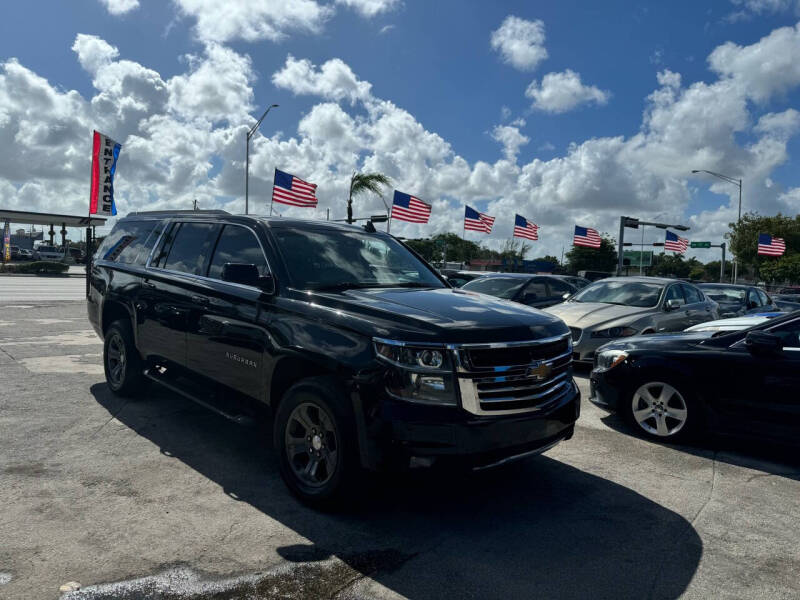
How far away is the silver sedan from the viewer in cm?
898

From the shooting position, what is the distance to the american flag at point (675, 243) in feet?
136

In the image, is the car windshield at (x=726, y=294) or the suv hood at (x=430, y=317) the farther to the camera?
the car windshield at (x=726, y=294)

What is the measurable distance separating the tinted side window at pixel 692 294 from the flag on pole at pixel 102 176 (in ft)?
65.8

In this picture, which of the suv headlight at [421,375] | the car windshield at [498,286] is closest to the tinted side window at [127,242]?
the suv headlight at [421,375]

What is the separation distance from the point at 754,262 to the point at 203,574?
59.9 m

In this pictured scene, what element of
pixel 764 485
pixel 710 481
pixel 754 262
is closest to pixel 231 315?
pixel 710 481

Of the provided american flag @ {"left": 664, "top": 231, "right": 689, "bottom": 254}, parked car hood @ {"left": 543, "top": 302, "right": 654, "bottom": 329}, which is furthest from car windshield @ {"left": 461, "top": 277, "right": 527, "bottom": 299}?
american flag @ {"left": 664, "top": 231, "right": 689, "bottom": 254}

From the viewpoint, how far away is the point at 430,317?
354cm

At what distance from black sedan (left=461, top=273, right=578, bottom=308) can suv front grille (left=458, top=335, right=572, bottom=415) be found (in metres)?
8.31

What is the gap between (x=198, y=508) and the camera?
3742 mm

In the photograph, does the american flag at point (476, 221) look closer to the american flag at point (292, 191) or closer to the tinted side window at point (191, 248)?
the american flag at point (292, 191)

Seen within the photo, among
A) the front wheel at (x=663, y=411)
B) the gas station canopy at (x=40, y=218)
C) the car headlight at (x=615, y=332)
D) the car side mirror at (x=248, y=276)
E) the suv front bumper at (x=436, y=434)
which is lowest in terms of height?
the front wheel at (x=663, y=411)

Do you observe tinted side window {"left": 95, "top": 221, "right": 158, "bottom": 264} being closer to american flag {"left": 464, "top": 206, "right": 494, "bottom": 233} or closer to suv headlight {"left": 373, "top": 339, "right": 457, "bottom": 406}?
suv headlight {"left": 373, "top": 339, "right": 457, "bottom": 406}

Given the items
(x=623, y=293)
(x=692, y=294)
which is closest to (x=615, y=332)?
(x=623, y=293)
